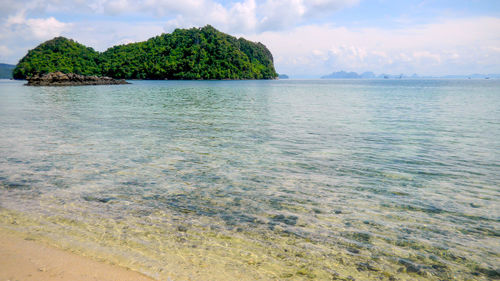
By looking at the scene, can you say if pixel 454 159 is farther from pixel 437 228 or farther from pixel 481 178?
pixel 437 228

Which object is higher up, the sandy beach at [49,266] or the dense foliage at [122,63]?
the dense foliage at [122,63]

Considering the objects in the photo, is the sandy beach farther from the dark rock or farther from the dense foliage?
the dense foliage

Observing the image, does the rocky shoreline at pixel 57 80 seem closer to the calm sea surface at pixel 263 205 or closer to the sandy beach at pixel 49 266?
the calm sea surface at pixel 263 205

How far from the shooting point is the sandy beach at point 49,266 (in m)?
4.20

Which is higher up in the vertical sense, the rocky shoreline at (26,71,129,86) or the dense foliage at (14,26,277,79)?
the dense foliage at (14,26,277,79)

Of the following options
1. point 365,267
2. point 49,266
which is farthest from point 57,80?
point 365,267

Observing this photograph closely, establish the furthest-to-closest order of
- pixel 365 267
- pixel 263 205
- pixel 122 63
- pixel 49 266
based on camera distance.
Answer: pixel 122 63 → pixel 263 205 → pixel 365 267 → pixel 49 266

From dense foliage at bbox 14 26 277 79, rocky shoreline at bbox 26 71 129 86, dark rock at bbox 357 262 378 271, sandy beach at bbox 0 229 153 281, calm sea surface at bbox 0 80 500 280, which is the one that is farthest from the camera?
dense foliage at bbox 14 26 277 79

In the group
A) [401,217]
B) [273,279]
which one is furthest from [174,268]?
[401,217]

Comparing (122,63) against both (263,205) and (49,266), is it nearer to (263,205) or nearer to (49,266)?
(263,205)

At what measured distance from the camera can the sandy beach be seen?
4203 millimetres

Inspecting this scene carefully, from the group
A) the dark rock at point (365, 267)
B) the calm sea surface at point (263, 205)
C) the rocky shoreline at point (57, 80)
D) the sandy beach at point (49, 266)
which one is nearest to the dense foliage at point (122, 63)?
the rocky shoreline at point (57, 80)

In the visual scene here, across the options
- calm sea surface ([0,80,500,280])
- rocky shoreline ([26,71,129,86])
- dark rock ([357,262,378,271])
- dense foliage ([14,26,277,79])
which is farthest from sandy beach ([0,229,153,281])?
dense foliage ([14,26,277,79])

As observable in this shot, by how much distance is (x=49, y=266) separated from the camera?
4492 millimetres
